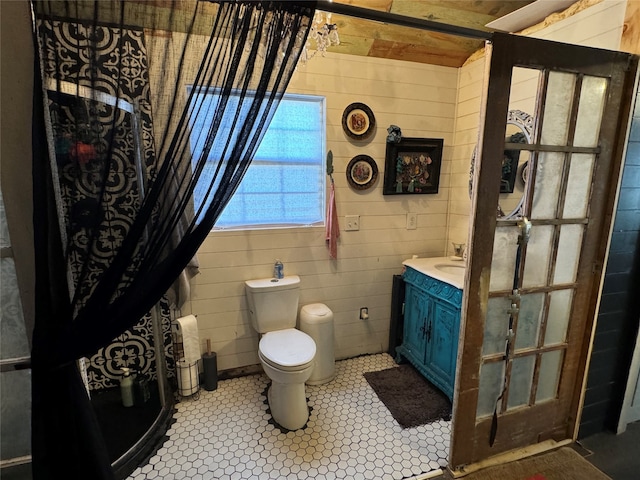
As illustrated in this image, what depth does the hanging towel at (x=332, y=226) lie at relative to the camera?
2.37m

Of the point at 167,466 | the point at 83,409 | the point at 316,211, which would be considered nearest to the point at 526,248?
the point at 316,211

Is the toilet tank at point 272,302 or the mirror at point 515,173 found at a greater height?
the mirror at point 515,173

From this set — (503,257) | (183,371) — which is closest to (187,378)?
(183,371)

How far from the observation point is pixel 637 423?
6.41 ft

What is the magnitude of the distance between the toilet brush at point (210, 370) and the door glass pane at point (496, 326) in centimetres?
178

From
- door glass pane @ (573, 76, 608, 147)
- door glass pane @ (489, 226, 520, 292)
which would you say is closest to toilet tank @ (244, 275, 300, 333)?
door glass pane @ (489, 226, 520, 292)

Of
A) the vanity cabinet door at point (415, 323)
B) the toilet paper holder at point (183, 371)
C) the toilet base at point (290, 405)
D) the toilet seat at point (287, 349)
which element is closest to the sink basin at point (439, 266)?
the vanity cabinet door at point (415, 323)

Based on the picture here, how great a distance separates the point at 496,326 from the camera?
61.6 inches

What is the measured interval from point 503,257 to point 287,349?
52.3 inches

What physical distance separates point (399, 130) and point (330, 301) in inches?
57.0

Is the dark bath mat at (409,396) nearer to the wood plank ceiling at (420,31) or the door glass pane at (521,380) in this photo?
the door glass pane at (521,380)

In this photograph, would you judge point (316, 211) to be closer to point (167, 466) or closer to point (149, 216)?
point (149, 216)

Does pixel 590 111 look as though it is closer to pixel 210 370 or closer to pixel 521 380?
pixel 521 380

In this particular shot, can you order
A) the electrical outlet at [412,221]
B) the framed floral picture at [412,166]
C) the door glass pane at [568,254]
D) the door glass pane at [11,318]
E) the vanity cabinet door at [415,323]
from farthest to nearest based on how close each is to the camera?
the electrical outlet at [412,221]
the framed floral picture at [412,166]
the vanity cabinet door at [415,323]
the door glass pane at [568,254]
the door glass pane at [11,318]
